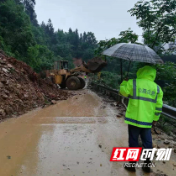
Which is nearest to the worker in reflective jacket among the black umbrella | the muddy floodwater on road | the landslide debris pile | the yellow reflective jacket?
the yellow reflective jacket

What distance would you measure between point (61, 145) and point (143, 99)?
7.31 feet

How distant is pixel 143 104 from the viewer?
3.08 metres

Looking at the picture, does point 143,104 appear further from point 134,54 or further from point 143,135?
point 134,54

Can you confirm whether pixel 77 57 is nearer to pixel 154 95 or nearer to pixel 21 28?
pixel 21 28

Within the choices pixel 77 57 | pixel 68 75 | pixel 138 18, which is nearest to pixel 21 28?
pixel 68 75

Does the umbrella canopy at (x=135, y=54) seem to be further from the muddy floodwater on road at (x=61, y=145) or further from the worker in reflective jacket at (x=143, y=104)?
the muddy floodwater on road at (x=61, y=145)

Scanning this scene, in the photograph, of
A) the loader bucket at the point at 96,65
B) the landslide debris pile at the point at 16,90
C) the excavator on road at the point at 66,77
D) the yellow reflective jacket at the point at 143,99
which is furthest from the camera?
the excavator on road at the point at 66,77

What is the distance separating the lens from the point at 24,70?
1021 cm

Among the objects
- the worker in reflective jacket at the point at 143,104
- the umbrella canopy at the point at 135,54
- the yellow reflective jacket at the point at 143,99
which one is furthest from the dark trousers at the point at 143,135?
the umbrella canopy at the point at 135,54

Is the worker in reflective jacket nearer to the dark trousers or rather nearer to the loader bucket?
the dark trousers

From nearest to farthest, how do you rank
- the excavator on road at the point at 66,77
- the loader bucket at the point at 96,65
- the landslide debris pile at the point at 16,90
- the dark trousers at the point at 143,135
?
the dark trousers at the point at 143,135 < the landslide debris pile at the point at 16,90 < the loader bucket at the point at 96,65 < the excavator on road at the point at 66,77

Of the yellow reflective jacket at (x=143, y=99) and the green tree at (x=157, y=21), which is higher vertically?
the green tree at (x=157, y=21)

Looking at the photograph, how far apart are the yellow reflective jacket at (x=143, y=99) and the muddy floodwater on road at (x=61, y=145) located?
94 cm

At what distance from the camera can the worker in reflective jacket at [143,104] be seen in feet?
10.1
